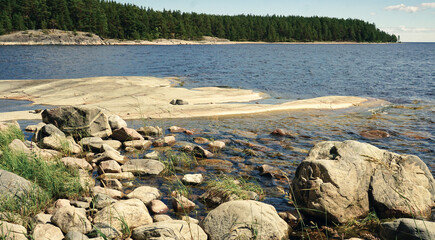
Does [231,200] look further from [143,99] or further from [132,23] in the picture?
[132,23]

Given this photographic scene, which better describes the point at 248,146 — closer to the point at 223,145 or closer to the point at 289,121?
the point at 223,145

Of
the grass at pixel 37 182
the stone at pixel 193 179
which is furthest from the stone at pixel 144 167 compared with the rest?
the grass at pixel 37 182

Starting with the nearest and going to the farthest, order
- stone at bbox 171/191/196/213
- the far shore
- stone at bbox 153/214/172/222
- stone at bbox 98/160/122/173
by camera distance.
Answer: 1. stone at bbox 153/214/172/222
2. stone at bbox 171/191/196/213
3. stone at bbox 98/160/122/173
4. the far shore

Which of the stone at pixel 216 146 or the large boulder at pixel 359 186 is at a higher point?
the large boulder at pixel 359 186

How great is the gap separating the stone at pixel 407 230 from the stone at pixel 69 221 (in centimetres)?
525

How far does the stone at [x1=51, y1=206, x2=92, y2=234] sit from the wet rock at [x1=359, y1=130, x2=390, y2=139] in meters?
11.8

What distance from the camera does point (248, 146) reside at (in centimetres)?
1249

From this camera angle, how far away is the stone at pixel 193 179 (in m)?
8.84

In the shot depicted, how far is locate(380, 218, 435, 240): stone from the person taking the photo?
17.5ft

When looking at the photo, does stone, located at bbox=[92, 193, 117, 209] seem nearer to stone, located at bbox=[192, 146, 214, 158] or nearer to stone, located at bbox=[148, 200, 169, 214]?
stone, located at bbox=[148, 200, 169, 214]

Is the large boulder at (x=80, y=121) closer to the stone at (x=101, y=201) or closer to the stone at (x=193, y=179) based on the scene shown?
the stone at (x=193, y=179)

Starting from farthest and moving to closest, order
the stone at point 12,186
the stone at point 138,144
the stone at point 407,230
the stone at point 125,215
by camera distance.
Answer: the stone at point 138,144 → the stone at point 12,186 → the stone at point 125,215 → the stone at point 407,230

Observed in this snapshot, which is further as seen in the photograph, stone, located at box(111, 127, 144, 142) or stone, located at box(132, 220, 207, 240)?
stone, located at box(111, 127, 144, 142)

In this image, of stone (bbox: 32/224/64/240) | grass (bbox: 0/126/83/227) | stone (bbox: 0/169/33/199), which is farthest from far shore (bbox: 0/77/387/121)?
stone (bbox: 32/224/64/240)
